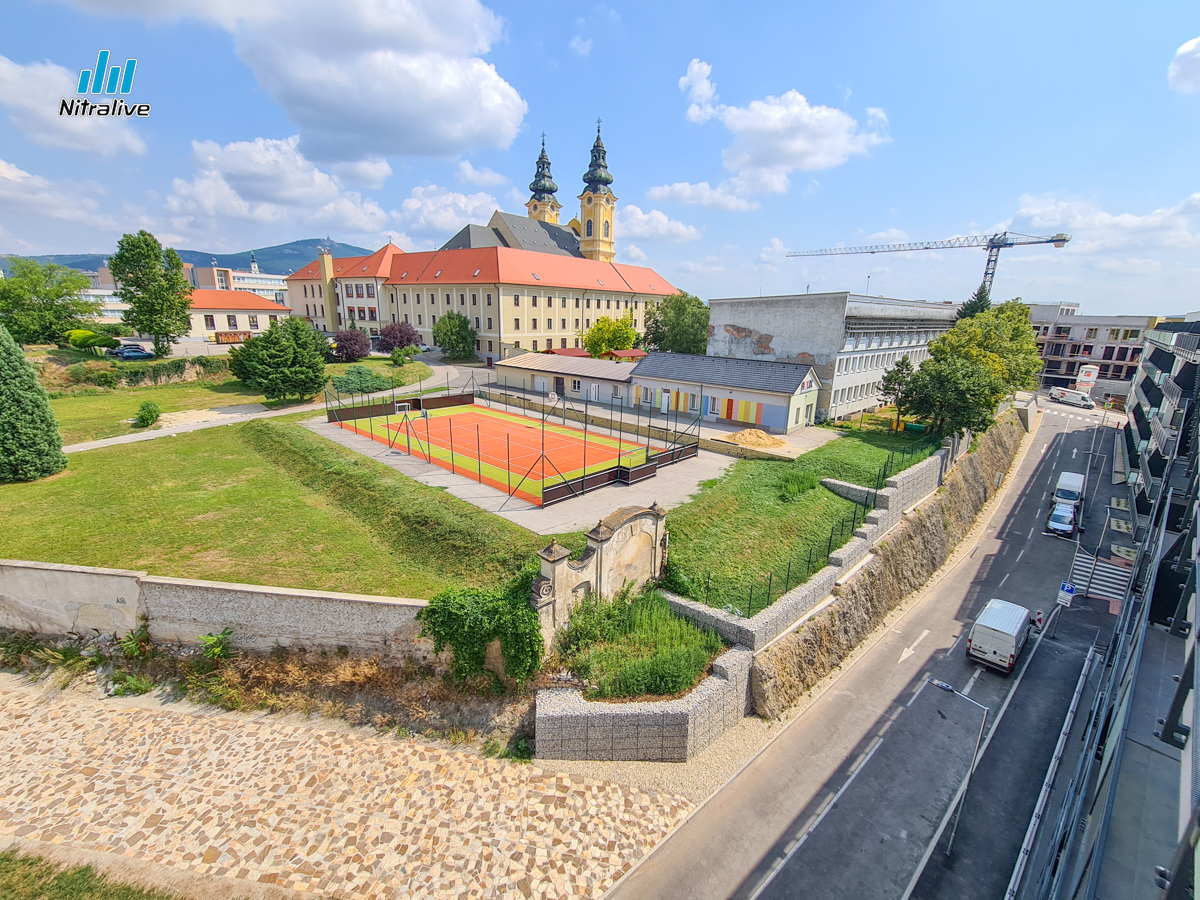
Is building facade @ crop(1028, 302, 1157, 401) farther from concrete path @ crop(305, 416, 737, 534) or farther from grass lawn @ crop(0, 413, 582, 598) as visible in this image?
grass lawn @ crop(0, 413, 582, 598)

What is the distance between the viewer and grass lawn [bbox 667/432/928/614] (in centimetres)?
1669

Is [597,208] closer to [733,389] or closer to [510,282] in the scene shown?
[510,282]

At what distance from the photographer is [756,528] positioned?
19.7 meters

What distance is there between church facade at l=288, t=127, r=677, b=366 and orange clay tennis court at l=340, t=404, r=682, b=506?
2452cm

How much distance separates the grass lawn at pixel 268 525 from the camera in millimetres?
16344

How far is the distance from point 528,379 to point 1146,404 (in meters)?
48.3

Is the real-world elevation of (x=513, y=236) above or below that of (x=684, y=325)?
above

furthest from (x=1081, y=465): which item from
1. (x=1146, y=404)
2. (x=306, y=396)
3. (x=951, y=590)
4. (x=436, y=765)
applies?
(x=306, y=396)

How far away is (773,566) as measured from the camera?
1770 cm

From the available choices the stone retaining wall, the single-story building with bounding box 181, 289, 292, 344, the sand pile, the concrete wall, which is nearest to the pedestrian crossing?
the sand pile

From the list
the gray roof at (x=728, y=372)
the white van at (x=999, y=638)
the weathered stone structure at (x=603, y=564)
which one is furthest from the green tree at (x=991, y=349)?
the weathered stone structure at (x=603, y=564)

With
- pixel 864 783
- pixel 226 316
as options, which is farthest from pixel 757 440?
pixel 226 316

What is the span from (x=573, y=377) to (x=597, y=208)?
45904mm

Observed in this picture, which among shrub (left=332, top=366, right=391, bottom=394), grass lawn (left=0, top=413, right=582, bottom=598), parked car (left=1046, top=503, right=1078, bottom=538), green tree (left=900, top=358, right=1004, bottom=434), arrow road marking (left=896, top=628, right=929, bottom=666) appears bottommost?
arrow road marking (left=896, top=628, right=929, bottom=666)
